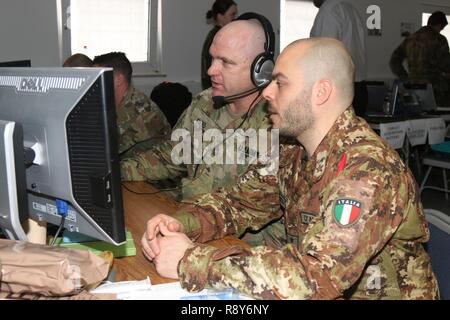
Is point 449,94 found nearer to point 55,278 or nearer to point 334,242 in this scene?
point 334,242

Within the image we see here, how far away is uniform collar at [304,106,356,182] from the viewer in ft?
3.82

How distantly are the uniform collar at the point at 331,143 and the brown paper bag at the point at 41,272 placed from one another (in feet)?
1.94

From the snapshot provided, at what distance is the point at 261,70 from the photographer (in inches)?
67.6

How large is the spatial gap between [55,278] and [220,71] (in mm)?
1128

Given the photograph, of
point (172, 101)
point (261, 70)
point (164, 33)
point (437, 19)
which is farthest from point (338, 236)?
point (437, 19)

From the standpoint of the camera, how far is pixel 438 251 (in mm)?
1174

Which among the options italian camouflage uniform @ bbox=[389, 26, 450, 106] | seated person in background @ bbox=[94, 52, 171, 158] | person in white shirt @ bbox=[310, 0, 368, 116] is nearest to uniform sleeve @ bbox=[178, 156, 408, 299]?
seated person in background @ bbox=[94, 52, 171, 158]

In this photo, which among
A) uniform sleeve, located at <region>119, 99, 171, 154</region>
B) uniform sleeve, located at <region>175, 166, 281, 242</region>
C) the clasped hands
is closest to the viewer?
the clasped hands

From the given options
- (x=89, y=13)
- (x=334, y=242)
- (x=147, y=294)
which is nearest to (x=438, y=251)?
(x=334, y=242)

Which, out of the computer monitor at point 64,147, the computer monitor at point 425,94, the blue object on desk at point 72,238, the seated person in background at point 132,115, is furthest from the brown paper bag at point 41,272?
the computer monitor at point 425,94

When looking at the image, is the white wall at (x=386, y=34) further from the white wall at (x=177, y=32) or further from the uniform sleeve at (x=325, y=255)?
the uniform sleeve at (x=325, y=255)

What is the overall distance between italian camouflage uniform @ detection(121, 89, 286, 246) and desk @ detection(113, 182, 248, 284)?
7 cm

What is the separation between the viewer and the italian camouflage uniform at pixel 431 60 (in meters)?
5.10

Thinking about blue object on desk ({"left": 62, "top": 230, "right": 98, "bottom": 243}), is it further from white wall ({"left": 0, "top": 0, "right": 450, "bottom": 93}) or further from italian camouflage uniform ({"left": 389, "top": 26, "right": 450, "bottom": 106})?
italian camouflage uniform ({"left": 389, "top": 26, "right": 450, "bottom": 106})
